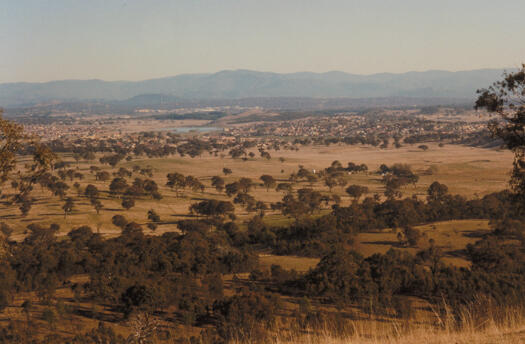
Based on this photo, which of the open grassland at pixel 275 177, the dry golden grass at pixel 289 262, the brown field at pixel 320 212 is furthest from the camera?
the open grassland at pixel 275 177

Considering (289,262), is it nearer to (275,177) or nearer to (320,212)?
(320,212)

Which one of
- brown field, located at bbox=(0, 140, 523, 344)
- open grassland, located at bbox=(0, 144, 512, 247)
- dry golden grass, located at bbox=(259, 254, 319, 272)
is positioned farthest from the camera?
open grassland, located at bbox=(0, 144, 512, 247)

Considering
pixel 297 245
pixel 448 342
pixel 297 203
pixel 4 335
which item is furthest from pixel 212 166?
pixel 448 342

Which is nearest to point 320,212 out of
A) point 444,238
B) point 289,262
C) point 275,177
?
point 444,238

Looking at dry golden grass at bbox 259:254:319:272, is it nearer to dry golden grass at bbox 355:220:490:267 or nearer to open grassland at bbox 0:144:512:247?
dry golden grass at bbox 355:220:490:267

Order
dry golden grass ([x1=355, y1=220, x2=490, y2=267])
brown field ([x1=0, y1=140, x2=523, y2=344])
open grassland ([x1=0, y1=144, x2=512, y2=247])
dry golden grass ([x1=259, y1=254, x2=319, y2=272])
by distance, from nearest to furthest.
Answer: brown field ([x1=0, y1=140, x2=523, y2=344]) < dry golden grass ([x1=259, y1=254, x2=319, y2=272]) < dry golden grass ([x1=355, y1=220, x2=490, y2=267]) < open grassland ([x1=0, y1=144, x2=512, y2=247])

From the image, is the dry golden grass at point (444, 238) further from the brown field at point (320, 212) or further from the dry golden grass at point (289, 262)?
the dry golden grass at point (289, 262)

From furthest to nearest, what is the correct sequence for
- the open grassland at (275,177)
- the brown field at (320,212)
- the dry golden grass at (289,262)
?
1. the open grassland at (275,177)
2. the dry golden grass at (289,262)
3. the brown field at (320,212)

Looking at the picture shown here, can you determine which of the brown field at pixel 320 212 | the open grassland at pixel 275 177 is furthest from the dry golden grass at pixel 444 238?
the open grassland at pixel 275 177

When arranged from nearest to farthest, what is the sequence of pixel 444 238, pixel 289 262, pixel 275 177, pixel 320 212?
1. pixel 289 262
2. pixel 444 238
3. pixel 320 212
4. pixel 275 177

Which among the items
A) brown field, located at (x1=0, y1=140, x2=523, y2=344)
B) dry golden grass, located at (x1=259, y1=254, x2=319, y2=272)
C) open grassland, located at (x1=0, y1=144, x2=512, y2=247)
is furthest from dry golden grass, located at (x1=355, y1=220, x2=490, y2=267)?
dry golden grass, located at (x1=259, y1=254, x2=319, y2=272)

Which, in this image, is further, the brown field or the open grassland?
the open grassland

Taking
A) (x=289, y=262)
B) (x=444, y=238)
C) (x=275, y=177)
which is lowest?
(x=275, y=177)
